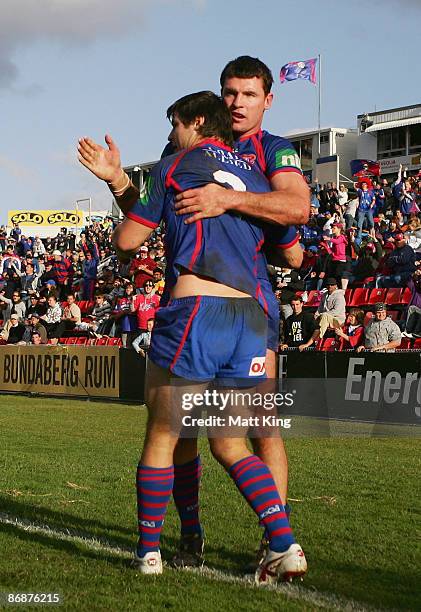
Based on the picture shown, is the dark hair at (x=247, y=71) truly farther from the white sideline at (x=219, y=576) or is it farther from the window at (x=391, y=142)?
the window at (x=391, y=142)

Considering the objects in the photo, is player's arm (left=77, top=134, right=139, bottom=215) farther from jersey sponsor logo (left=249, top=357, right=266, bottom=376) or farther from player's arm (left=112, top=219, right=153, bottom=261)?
jersey sponsor logo (left=249, top=357, right=266, bottom=376)

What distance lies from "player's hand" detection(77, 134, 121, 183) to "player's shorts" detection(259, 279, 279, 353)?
2.99 ft

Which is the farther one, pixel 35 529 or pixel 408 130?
pixel 408 130

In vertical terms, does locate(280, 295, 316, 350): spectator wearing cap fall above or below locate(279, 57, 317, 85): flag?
below

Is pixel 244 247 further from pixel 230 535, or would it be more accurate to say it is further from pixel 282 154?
pixel 230 535

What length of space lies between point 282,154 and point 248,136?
0.26 m

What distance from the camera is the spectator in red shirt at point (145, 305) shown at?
796 inches

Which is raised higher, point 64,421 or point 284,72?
point 284,72

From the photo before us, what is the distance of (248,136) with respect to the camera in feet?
16.2

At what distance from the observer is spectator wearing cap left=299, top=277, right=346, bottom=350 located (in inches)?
701

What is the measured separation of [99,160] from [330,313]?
13.8m

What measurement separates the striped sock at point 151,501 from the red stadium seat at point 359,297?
1586 centimetres

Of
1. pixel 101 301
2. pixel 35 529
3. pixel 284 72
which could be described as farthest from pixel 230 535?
pixel 284 72

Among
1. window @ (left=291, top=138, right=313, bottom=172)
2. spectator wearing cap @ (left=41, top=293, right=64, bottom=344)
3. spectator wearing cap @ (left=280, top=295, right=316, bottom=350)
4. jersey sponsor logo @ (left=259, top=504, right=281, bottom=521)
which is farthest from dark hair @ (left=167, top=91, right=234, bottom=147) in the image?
window @ (left=291, top=138, right=313, bottom=172)
